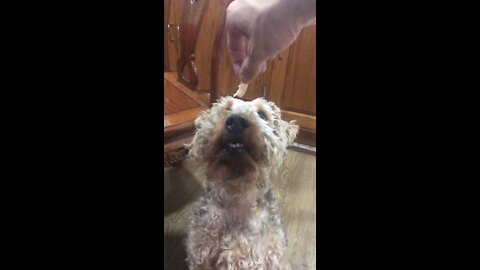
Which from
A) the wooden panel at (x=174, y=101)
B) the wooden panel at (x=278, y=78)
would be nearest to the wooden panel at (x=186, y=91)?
the wooden panel at (x=174, y=101)

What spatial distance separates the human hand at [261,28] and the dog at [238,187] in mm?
92

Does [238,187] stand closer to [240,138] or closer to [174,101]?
[240,138]

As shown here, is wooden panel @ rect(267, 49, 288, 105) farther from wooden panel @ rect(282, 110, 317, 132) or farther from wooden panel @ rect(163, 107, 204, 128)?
wooden panel @ rect(163, 107, 204, 128)

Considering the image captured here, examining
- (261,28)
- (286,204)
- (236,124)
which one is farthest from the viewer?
(286,204)

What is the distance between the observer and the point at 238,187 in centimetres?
80

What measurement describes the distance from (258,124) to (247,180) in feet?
0.46

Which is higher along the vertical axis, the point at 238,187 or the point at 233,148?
the point at 233,148

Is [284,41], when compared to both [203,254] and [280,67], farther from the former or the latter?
[203,254]

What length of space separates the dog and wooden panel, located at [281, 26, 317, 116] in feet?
0.18

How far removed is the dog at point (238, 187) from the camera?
2.35 feet

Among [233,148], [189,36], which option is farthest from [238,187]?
[189,36]

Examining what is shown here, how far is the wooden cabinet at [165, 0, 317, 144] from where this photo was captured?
0.63 metres

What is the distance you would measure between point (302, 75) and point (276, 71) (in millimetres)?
53

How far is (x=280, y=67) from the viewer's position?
69cm
